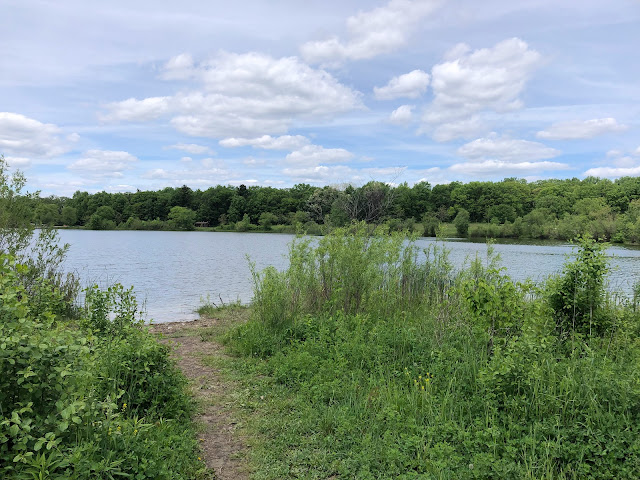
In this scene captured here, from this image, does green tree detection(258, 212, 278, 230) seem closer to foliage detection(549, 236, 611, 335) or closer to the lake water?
the lake water

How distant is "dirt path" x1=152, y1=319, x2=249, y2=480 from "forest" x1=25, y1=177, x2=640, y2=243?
1771 centimetres

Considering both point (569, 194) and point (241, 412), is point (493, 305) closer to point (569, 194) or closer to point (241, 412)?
point (241, 412)

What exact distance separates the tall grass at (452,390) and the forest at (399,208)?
1841cm

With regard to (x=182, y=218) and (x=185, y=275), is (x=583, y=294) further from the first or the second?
(x=182, y=218)

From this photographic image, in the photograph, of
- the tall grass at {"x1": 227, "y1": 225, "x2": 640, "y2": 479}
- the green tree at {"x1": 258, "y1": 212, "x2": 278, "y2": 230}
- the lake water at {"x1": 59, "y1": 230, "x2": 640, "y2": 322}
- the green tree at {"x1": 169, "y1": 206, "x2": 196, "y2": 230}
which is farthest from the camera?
the green tree at {"x1": 169, "y1": 206, "x2": 196, "y2": 230}

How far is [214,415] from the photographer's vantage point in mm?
5055

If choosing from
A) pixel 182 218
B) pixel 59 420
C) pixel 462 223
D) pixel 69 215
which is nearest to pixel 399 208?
pixel 462 223

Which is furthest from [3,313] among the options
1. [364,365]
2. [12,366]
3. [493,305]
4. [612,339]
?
[612,339]

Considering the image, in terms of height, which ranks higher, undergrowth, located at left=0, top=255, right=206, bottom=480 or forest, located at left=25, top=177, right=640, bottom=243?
forest, located at left=25, top=177, right=640, bottom=243

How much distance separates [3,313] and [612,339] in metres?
6.98

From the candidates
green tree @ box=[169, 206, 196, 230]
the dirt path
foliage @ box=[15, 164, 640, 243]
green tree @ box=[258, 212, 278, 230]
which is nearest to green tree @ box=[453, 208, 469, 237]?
foliage @ box=[15, 164, 640, 243]

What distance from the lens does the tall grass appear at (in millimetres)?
3602

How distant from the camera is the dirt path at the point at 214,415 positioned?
13.1ft

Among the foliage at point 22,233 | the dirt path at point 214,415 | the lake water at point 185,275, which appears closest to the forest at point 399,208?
the lake water at point 185,275
